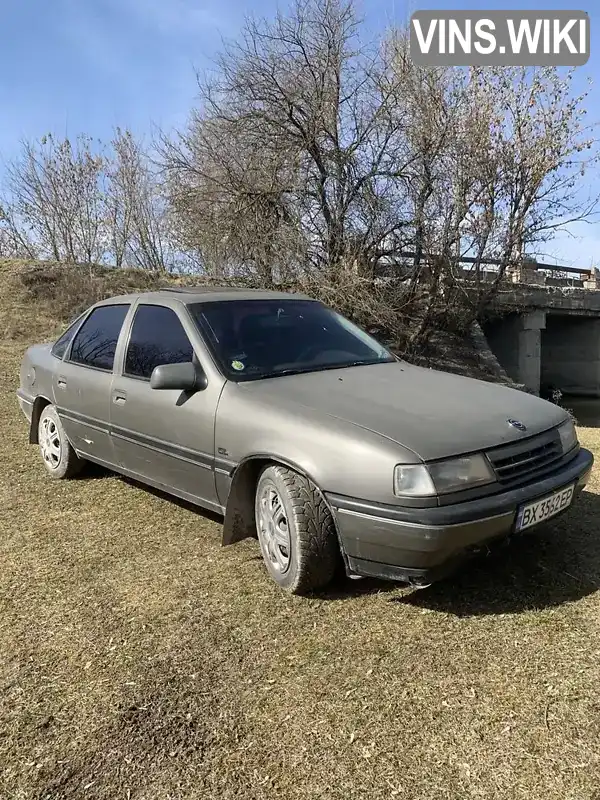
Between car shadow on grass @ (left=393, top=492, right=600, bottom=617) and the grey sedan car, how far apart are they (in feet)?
1.32

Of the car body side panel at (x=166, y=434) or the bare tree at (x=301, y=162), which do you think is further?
the bare tree at (x=301, y=162)

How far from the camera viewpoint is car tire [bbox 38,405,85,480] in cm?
534

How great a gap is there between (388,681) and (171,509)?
2.50 meters

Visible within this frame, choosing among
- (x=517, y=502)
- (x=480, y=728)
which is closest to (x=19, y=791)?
(x=480, y=728)

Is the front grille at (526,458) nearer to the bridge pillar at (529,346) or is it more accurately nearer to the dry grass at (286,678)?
the dry grass at (286,678)

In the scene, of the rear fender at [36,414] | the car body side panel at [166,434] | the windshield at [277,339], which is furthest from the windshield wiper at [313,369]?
the rear fender at [36,414]

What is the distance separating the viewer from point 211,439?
12.0 ft

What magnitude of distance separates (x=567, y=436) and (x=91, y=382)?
10.8 feet

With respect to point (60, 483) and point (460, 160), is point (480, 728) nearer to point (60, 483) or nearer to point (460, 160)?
point (60, 483)

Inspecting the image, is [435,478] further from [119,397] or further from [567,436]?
[119,397]

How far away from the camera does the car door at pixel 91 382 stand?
464cm

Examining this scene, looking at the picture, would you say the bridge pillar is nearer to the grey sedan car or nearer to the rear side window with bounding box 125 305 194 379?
the grey sedan car

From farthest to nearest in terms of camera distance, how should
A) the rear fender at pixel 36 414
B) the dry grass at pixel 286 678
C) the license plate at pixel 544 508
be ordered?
the rear fender at pixel 36 414 → the license plate at pixel 544 508 → the dry grass at pixel 286 678

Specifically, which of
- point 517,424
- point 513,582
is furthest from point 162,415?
point 513,582
